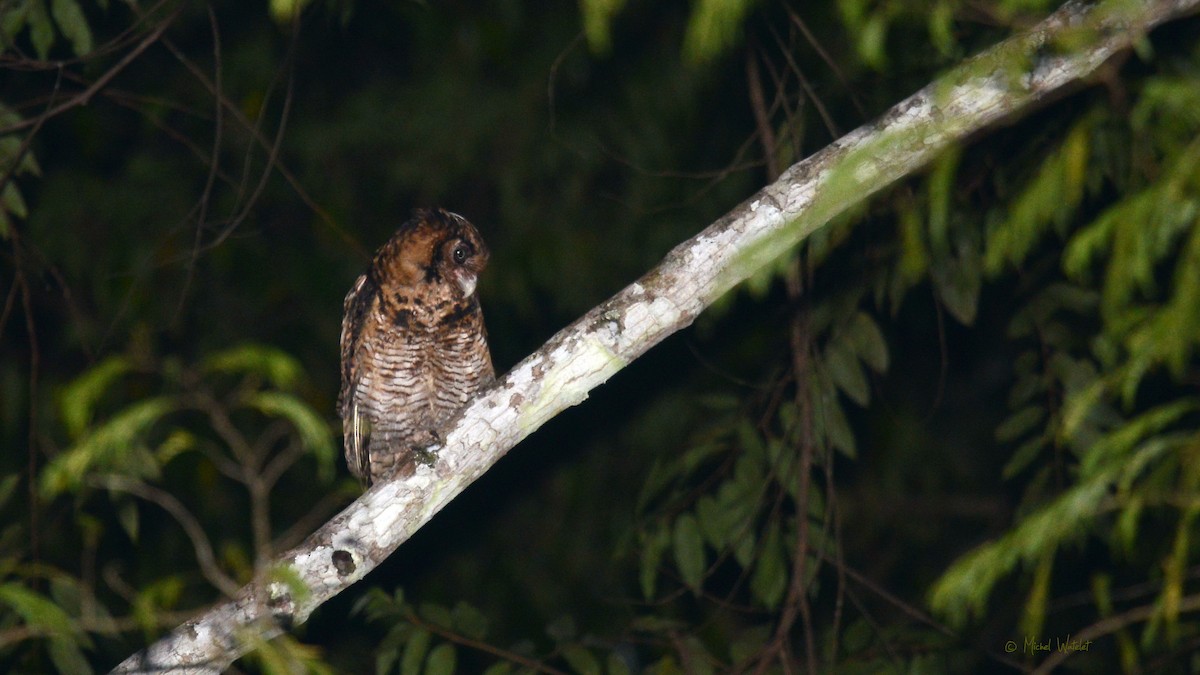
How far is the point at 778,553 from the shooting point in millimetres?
3055

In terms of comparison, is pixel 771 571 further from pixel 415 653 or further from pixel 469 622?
pixel 415 653

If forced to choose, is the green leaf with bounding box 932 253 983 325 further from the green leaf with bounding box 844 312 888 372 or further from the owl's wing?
the owl's wing

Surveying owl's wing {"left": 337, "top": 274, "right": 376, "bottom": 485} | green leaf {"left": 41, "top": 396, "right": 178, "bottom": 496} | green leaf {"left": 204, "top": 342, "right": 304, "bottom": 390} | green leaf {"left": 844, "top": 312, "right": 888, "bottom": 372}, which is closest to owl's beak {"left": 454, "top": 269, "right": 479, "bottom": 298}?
owl's wing {"left": 337, "top": 274, "right": 376, "bottom": 485}

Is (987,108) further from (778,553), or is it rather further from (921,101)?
(778,553)

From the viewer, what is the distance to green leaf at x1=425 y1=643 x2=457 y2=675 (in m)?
2.62

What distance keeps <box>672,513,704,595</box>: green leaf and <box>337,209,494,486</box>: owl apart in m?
0.71

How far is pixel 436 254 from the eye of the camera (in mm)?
3035

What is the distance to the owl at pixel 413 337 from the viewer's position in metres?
3.05

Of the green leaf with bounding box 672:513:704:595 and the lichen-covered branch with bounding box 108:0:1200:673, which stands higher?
the lichen-covered branch with bounding box 108:0:1200:673

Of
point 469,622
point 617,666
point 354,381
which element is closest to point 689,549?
point 617,666

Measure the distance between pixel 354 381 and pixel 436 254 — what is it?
568mm

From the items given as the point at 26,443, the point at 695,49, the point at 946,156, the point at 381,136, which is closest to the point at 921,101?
the point at 946,156

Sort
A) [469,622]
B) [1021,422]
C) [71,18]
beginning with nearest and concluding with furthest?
[71,18] → [469,622] → [1021,422]

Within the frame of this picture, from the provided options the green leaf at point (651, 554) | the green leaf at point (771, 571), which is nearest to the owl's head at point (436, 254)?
the green leaf at point (651, 554)
